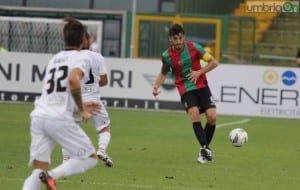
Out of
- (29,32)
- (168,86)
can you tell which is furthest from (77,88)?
(29,32)

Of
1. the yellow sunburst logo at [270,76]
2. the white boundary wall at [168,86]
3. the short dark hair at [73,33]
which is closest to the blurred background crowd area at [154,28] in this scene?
the white boundary wall at [168,86]

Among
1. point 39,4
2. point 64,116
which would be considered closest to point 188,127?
point 64,116

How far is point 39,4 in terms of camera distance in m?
38.0

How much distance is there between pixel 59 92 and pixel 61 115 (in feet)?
0.78

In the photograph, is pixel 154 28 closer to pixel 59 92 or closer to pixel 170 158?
pixel 170 158

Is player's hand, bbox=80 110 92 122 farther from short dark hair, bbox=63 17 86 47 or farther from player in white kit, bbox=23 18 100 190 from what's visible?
short dark hair, bbox=63 17 86 47

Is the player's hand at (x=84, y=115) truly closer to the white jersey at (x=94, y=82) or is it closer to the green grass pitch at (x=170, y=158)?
the green grass pitch at (x=170, y=158)

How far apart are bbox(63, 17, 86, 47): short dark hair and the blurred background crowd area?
21.7 meters

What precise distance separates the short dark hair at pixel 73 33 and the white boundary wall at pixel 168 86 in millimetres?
15610

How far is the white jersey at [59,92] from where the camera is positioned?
862cm

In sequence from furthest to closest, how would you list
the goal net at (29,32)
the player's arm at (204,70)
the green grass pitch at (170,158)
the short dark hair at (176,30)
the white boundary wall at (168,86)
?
1. the goal net at (29,32)
2. the white boundary wall at (168,86)
3. the player's arm at (204,70)
4. the short dark hair at (176,30)
5. the green grass pitch at (170,158)

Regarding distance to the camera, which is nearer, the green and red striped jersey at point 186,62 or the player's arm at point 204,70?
the player's arm at point 204,70

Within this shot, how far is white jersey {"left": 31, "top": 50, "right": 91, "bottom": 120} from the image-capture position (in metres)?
8.62

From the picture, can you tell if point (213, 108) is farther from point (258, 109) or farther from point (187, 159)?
point (258, 109)
